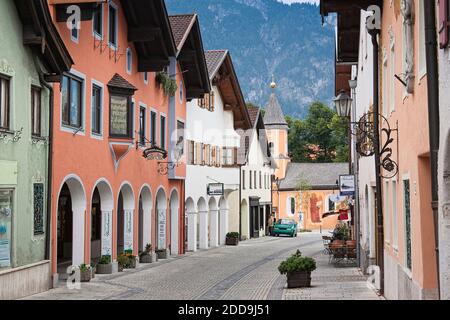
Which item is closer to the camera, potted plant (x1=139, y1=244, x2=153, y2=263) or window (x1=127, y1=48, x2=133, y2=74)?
window (x1=127, y1=48, x2=133, y2=74)

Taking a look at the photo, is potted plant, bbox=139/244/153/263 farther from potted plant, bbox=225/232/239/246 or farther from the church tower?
the church tower

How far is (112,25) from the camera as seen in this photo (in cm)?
2453

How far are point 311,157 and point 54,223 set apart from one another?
2974 inches

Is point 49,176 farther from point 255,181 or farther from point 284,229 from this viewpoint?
point 284,229

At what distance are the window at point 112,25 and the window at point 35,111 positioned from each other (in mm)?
6740

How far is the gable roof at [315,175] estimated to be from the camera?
243 feet

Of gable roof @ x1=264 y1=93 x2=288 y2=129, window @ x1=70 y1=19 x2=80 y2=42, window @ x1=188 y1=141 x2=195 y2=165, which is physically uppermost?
gable roof @ x1=264 y1=93 x2=288 y2=129

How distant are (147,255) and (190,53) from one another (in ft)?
31.4

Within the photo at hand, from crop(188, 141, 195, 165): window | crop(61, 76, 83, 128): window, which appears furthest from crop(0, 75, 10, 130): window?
crop(188, 141, 195, 165): window

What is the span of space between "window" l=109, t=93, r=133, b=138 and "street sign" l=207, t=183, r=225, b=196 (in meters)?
14.2

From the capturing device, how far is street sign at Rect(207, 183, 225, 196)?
37.8 metres

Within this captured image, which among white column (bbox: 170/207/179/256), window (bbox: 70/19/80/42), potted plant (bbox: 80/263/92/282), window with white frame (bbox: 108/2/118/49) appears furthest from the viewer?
white column (bbox: 170/207/179/256)
